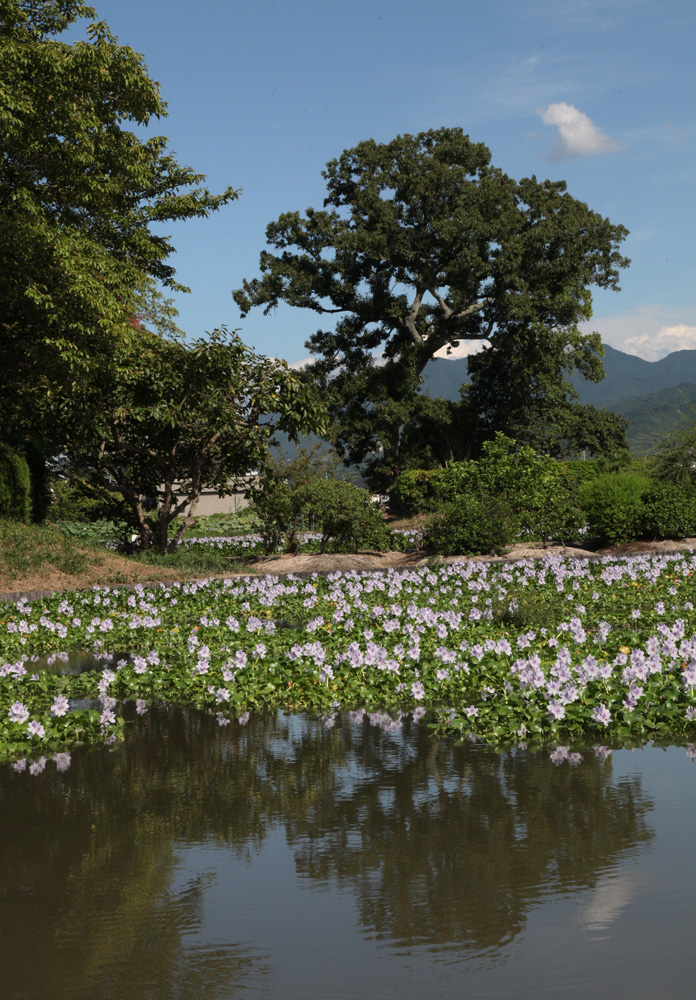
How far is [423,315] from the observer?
40438 millimetres

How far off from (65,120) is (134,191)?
503 centimetres

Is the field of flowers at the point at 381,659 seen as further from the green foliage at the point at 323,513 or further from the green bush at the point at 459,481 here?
the green bush at the point at 459,481

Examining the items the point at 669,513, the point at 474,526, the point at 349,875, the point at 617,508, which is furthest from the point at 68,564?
the point at 349,875

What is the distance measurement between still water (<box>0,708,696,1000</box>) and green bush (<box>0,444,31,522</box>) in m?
14.6

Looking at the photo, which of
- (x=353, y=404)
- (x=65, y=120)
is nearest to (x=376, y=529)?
(x=65, y=120)

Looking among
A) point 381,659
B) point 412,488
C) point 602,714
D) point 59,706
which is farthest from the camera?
point 412,488

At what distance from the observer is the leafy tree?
709 inches

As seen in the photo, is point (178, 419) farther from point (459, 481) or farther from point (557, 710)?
point (557, 710)

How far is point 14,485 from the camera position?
64.3 feet

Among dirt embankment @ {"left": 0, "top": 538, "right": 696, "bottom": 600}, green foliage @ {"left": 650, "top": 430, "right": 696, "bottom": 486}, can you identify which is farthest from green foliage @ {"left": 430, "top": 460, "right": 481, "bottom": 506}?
green foliage @ {"left": 650, "top": 430, "right": 696, "bottom": 486}

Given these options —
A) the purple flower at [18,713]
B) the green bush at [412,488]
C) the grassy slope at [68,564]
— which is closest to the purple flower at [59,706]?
the purple flower at [18,713]

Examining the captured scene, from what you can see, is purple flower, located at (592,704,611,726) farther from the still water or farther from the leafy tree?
the leafy tree

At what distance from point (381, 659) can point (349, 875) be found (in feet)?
12.1

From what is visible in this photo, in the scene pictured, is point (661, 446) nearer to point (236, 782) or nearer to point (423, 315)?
point (423, 315)
